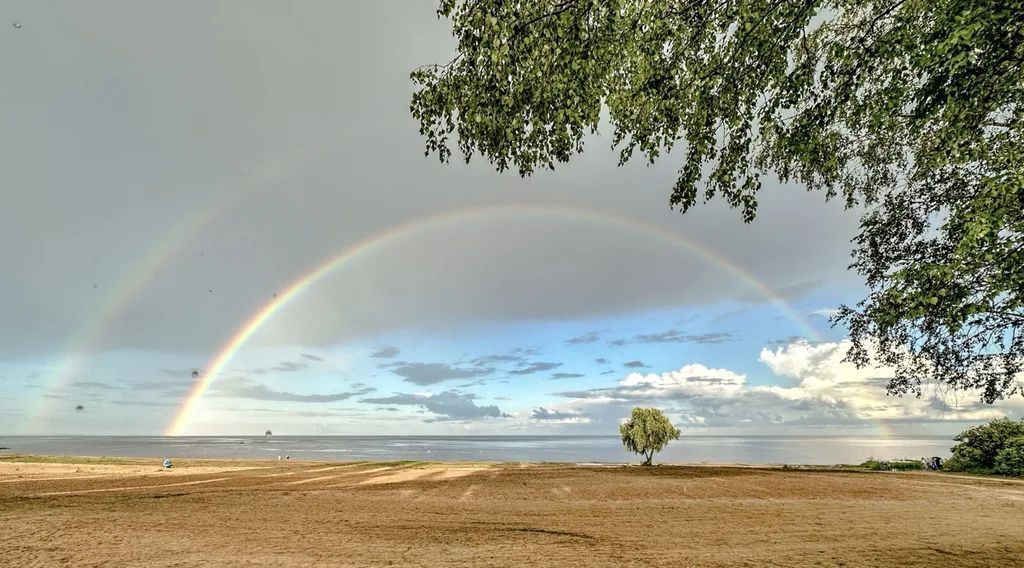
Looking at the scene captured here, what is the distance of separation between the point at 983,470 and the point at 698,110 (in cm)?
3838

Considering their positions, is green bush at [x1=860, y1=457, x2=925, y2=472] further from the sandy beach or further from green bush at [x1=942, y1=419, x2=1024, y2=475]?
the sandy beach

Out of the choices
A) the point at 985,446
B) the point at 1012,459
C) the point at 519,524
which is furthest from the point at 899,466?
the point at 519,524

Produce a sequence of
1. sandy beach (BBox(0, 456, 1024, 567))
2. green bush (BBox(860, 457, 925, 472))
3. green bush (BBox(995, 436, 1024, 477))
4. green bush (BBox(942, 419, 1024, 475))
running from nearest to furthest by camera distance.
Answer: sandy beach (BBox(0, 456, 1024, 567)), green bush (BBox(995, 436, 1024, 477)), green bush (BBox(942, 419, 1024, 475)), green bush (BBox(860, 457, 925, 472))

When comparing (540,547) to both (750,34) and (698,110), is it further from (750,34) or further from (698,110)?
(750,34)

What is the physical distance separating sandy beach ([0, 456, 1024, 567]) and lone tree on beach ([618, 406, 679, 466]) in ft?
89.2

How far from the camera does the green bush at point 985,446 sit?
2962 centimetres

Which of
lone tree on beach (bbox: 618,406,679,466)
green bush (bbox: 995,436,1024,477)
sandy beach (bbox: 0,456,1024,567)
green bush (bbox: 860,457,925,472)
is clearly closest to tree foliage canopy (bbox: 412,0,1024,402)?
sandy beach (bbox: 0,456,1024,567)

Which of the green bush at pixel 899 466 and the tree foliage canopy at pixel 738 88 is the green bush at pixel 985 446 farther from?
the tree foliage canopy at pixel 738 88

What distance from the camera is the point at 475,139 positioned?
20.9 feet

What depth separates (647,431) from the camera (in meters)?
52.4

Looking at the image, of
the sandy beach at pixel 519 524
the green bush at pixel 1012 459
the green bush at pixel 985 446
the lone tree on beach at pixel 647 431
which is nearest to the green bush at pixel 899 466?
the green bush at pixel 985 446

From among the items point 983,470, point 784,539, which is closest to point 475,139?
point 784,539

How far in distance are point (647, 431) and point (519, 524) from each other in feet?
135

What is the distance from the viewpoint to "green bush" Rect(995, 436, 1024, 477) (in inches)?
1083
